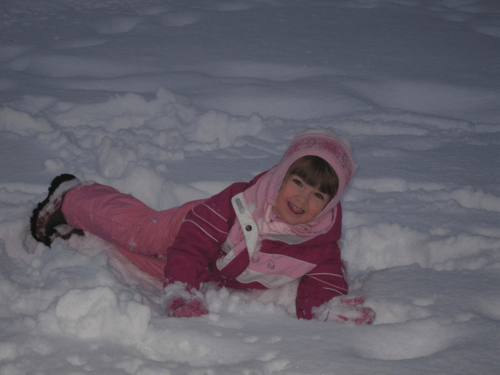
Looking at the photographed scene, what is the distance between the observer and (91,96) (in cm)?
326

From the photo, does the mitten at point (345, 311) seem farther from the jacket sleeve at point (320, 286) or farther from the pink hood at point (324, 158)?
the pink hood at point (324, 158)

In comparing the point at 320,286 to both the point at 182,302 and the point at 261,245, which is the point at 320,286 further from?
the point at 182,302

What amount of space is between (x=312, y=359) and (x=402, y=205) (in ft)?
4.31

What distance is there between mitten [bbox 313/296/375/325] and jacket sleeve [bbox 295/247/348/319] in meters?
0.05

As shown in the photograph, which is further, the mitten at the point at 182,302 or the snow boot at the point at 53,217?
the snow boot at the point at 53,217

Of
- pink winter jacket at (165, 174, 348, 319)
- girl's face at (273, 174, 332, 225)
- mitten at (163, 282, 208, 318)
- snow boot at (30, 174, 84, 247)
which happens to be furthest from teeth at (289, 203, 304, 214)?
snow boot at (30, 174, 84, 247)

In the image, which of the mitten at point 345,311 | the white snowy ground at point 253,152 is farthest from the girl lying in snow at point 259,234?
the white snowy ground at point 253,152

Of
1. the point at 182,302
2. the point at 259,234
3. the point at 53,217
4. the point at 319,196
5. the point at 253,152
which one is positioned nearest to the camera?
the point at 182,302

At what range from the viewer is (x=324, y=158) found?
1.66m

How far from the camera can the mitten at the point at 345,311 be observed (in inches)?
61.9

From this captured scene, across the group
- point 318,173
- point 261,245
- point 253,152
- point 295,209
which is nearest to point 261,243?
point 261,245

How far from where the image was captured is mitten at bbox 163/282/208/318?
5.02ft

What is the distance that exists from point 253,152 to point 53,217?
3.81 feet

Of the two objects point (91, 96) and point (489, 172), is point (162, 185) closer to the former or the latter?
point (91, 96)
